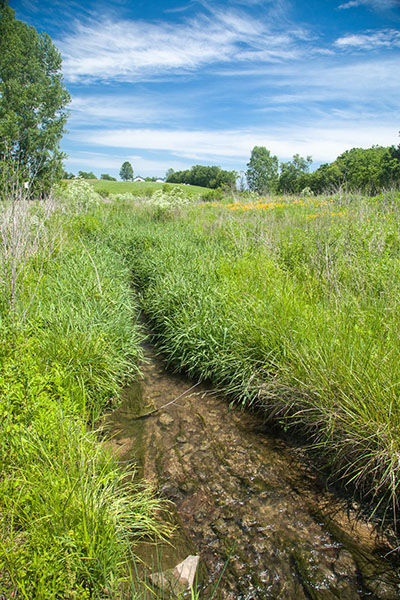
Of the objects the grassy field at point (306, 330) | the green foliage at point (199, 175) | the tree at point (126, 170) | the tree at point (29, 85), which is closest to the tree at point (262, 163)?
the green foliage at point (199, 175)

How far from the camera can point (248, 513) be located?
251 cm

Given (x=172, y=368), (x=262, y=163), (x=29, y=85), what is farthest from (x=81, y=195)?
(x=262, y=163)

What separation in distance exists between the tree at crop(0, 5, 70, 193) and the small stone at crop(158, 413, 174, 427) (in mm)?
21454

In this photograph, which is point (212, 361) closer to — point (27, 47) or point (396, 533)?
point (396, 533)

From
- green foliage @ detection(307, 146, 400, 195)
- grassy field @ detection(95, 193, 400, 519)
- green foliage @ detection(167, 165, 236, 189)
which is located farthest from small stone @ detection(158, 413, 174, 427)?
green foliage @ detection(167, 165, 236, 189)

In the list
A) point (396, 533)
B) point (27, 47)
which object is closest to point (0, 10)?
point (27, 47)

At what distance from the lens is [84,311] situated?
4.48 meters

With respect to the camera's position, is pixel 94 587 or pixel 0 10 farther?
pixel 0 10

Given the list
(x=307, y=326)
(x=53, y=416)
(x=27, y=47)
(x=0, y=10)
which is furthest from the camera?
(x=27, y=47)

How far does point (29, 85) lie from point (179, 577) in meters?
31.3

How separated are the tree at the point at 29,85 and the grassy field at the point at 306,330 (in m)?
19.2

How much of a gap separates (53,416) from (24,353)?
861mm

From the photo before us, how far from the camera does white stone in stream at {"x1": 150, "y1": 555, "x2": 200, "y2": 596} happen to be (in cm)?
200

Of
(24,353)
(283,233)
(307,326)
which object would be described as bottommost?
(24,353)
